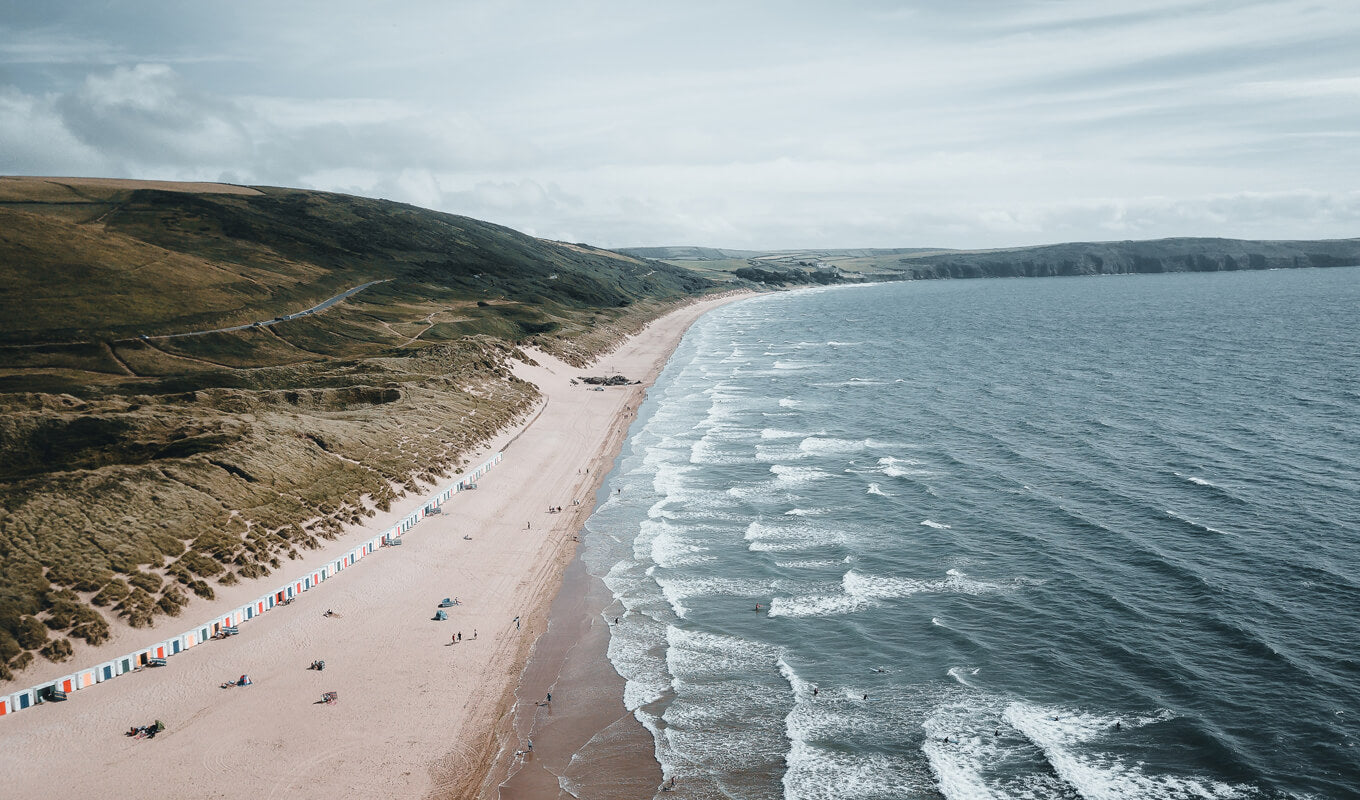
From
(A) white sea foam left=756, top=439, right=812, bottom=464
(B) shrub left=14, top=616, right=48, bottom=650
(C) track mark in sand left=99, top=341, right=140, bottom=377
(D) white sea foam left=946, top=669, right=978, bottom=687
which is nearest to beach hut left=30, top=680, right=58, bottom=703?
(B) shrub left=14, top=616, right=48, bottom=650

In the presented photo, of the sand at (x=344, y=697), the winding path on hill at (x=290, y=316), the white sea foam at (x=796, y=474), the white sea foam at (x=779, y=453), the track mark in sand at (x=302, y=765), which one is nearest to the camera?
the track mark in sand at (x=302, y=765)

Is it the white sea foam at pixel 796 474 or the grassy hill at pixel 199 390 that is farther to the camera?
the white sea foam at pixel 796 474

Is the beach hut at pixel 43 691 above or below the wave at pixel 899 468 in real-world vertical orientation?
below

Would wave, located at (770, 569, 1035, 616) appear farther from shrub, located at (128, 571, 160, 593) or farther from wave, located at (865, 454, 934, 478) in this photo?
shrub, located at (128, 571, 160, 593)

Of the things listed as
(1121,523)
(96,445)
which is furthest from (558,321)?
(1121,523)

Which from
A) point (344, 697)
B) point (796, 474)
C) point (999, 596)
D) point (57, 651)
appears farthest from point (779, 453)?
point (57, 651)

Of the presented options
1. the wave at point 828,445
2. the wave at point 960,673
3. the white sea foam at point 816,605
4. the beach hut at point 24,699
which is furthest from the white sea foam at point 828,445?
the beach hut at point 24,699

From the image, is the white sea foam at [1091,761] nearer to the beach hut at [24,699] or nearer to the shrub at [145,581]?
the beach hut at [24,699]

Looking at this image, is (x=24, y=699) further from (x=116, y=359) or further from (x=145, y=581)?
(x=116, y=359)
